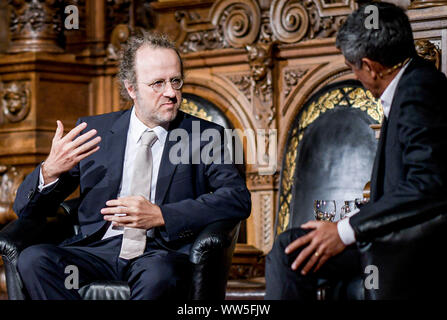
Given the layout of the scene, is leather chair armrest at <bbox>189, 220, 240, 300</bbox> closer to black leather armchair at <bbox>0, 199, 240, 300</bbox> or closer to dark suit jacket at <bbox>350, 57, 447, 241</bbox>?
black leather armchair at <bbox>0, 199, 240, 300</bbox>

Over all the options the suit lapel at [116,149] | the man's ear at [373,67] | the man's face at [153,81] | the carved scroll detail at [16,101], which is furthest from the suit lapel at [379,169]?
the carved scroll detail at [16,101]

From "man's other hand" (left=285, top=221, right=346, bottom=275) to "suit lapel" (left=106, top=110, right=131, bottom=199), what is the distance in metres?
1.11

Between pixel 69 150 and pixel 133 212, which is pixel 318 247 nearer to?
pixel 133 212

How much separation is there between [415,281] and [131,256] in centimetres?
116

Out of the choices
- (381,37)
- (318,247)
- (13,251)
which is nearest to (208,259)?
(318,247)

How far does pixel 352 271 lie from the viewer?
8.73ft

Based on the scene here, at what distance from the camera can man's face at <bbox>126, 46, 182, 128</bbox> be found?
11.1 feet

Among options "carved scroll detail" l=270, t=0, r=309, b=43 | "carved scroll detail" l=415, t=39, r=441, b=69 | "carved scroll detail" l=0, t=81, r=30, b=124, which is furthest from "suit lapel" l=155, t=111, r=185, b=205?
"carved scroll detail" l=0, t=81, r=30, b=124

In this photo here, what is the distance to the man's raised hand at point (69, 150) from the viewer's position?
127 inches

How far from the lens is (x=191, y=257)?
119 inches

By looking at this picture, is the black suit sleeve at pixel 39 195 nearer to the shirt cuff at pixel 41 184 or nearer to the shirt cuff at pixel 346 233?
the shirt cuff at pixel 41 184

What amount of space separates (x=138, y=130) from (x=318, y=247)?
1.26 metres

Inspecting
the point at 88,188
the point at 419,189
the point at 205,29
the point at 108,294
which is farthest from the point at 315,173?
the point at 419,189

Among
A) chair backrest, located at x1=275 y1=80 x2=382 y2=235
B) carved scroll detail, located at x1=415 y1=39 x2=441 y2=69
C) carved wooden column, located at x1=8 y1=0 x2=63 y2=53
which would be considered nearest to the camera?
carved scroll detail, located at x1=415 y1=39 x2=441 y2=69
